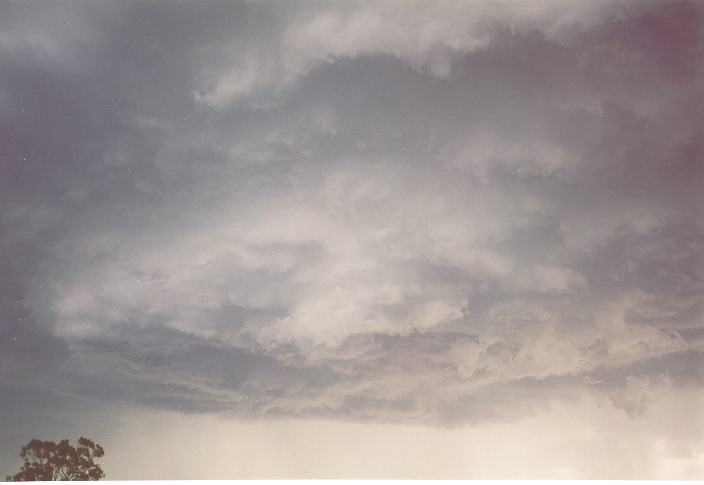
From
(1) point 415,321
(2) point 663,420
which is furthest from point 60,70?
(2) point 663,420

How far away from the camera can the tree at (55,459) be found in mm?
7500

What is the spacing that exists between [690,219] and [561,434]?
291 centimetres

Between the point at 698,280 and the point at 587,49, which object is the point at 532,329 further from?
the point at 587,49

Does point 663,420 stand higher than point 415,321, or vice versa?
point 415,321

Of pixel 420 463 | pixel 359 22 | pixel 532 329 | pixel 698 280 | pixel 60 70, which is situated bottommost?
pixel 420 463

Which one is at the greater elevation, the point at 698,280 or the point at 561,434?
the point at 698,280

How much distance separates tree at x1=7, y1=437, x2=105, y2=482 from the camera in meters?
7.50

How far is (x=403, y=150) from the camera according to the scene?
8.01 m

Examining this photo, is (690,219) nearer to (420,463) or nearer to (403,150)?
(403,150)

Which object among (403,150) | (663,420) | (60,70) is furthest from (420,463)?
(60,70)

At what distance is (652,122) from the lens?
7922mm

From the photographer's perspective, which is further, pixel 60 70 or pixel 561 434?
pixel 60 70

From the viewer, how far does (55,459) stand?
7617 mm

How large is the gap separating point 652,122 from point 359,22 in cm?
369
